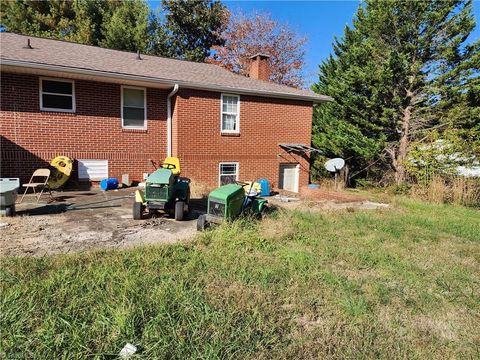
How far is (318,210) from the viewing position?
29.2 ft

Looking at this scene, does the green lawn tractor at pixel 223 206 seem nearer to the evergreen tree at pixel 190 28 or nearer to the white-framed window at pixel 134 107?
the white-framed window at pixel 134 107

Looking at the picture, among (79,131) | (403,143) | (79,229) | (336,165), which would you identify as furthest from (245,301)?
(403,143)

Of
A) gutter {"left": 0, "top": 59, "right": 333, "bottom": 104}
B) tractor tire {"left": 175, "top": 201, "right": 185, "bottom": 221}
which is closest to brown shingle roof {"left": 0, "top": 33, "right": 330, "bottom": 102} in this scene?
gutter {"left": 0, "top": 59, "right": 333, "bottom": 104}

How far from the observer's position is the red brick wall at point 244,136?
11844 millimetres

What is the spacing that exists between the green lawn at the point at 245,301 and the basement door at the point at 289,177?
8.97m

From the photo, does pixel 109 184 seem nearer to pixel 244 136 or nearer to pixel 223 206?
pixel 244 136

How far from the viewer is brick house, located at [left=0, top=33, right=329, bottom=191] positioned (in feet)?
32.2

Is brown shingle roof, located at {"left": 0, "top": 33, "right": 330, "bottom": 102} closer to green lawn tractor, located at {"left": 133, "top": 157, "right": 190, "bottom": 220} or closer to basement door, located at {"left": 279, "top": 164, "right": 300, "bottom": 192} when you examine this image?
basement door, located at {"left": 279, "top": 164, "right": 300, "bottom": 192}

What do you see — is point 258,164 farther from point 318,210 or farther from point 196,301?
point 196,301

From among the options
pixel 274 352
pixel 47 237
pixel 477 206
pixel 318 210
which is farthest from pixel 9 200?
pixel 477 206

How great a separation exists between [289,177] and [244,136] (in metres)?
3.12

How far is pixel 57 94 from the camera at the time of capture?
10.3 m

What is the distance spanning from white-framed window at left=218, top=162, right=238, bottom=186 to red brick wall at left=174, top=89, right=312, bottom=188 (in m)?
0.18

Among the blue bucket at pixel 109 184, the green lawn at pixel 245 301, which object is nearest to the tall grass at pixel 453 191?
the green lawn at pixel 245 301
